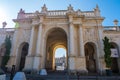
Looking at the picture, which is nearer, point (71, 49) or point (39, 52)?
point (71, 49)

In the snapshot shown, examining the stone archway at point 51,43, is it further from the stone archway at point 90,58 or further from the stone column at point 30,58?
the stone column at point 30,58

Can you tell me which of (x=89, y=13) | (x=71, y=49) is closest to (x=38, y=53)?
(x=71, y=49)

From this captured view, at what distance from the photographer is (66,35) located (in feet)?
65.1

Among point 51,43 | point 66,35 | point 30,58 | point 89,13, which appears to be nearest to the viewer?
point 30,58

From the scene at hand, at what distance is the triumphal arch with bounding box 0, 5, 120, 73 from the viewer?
57.4 ft

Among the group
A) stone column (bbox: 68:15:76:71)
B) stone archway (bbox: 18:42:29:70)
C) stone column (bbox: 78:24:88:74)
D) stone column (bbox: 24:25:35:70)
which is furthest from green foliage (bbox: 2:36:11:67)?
stone column (bbox: 78:24:88:74)

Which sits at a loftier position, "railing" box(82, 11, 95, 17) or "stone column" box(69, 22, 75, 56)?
"railing" box(82, 11, 95, 17)

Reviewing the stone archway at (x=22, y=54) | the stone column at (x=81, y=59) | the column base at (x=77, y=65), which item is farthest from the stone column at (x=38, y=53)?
the stone column at (x=81, y=59)

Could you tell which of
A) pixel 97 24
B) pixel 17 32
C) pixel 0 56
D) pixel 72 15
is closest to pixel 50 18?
pixel 72 15

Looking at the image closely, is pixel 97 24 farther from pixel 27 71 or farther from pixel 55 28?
pixel 27 71

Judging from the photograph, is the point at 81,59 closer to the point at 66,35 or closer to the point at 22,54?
the point at 66,35

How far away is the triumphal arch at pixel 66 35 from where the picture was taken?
57.4 ft

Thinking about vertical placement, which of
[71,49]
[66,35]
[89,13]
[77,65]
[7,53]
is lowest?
[77,65]

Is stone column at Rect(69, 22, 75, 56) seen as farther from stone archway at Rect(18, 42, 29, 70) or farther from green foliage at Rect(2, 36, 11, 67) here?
green foliage at Rect(2, 36, 11, 67)
